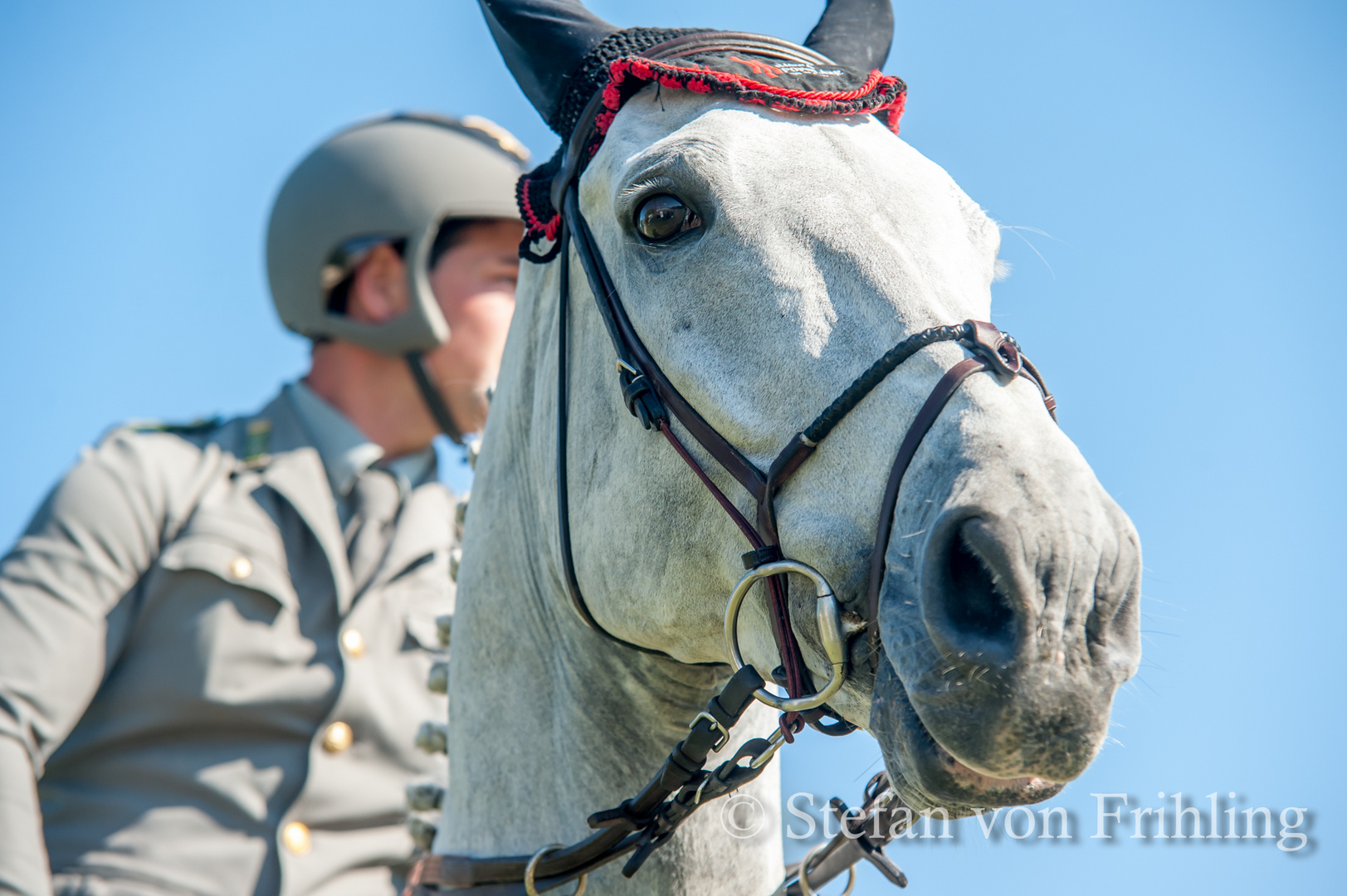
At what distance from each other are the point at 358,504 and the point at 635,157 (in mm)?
2798

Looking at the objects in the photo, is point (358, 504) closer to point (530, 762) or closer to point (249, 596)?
point (249, 596)

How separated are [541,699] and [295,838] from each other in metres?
1.79

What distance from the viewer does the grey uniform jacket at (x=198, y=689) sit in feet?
11.6

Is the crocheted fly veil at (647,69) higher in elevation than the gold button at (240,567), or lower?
higher

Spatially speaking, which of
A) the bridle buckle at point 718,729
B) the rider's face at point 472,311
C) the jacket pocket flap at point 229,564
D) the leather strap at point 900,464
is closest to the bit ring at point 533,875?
the bridle buckle at point 718,729

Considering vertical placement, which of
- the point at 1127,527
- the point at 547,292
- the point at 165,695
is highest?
the point at 547,292

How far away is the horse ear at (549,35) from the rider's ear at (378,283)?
8.73 ft

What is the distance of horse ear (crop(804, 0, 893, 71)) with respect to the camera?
2518 mm

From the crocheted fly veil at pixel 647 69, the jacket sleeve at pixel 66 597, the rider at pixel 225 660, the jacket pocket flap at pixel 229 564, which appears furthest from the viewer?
the jacket pocket flap at pixel 229 564

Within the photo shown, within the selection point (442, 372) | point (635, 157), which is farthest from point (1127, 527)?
point (442, 372)

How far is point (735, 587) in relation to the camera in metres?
1.77

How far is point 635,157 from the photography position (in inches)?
80.5

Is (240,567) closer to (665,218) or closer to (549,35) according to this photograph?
(549,35)

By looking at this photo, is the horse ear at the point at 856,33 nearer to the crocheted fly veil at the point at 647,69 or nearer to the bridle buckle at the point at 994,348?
the crocheted fly veil at the point at 647,69
